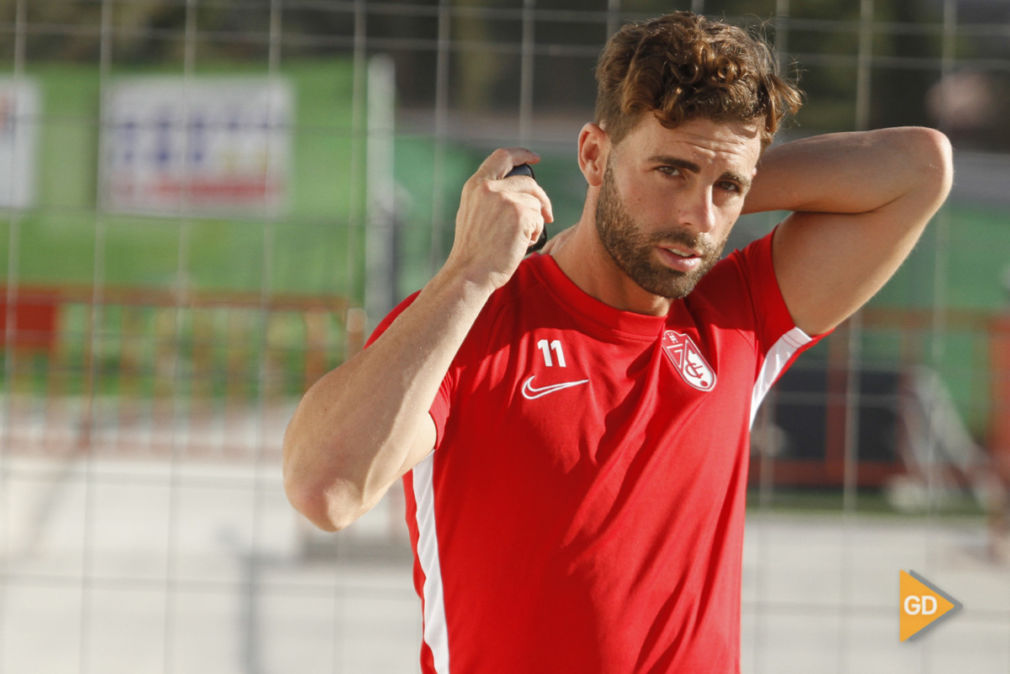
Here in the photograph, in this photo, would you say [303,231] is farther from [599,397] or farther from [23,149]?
[599,397]

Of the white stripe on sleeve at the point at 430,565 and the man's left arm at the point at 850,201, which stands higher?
the man's left arm at the point at 850,201

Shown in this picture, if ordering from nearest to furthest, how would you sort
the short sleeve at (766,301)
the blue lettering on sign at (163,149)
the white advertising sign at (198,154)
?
the short sleeve at (766,301) → the white advertising sign at (198,154) → the blue lettering on sign at (163,149)

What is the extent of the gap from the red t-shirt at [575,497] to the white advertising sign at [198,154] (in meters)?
4.15

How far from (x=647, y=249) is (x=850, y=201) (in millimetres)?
394

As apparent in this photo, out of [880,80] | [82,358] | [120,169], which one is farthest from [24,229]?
[880,80]

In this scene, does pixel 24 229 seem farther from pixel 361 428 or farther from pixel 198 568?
pixel 361 428

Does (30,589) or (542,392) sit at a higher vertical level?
(542,392)

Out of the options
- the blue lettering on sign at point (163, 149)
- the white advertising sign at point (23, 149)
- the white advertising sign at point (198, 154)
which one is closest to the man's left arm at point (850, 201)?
the white advertising sign at point (23, 149)

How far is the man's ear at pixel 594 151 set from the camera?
5.29 ft

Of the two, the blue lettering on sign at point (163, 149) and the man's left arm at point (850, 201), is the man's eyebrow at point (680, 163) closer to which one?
the man's left arm at point (850, 201)

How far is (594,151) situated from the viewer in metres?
1.64

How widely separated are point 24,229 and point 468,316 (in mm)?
5050

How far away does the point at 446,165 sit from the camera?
286 inches

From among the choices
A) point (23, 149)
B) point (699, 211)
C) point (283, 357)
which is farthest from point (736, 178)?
point (23, 149)
